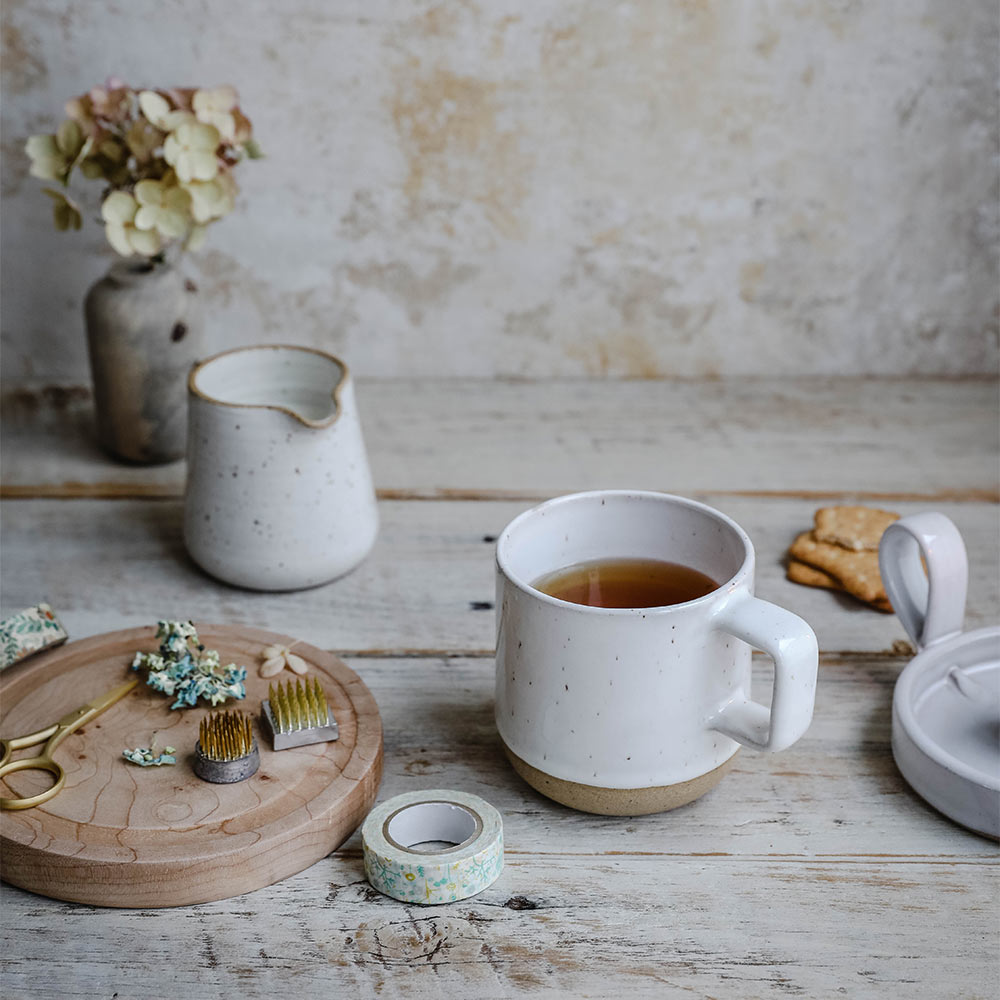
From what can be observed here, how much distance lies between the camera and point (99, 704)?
2.18 ft

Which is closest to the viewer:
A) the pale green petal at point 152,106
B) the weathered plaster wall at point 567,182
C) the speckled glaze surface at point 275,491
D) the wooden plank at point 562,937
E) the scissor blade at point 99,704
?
the wooden plank at point 562,937

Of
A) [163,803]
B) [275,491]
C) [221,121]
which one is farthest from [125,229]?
[163,803]

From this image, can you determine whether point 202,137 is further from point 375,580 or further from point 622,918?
point 622,918

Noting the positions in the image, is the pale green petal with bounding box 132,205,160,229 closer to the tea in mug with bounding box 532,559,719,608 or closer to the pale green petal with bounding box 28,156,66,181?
the pale green petal with bounding box 28,156,66,181

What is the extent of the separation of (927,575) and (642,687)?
0.26 meters

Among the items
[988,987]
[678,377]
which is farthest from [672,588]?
[678,377]

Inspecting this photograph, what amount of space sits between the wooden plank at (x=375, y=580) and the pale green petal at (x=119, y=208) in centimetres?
24

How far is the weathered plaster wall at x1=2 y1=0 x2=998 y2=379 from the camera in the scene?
1.16 m

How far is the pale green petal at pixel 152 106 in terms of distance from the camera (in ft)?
3.14

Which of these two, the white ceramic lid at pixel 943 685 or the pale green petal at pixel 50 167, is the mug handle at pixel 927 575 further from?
the pale green petal at pixel 50 167

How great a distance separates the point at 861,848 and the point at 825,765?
71 mm

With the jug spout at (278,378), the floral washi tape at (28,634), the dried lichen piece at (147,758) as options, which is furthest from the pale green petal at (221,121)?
the dried lichen piece at (147,758)

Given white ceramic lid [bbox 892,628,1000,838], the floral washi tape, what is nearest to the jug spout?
the floral washi tape

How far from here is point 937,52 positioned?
3.86ft
